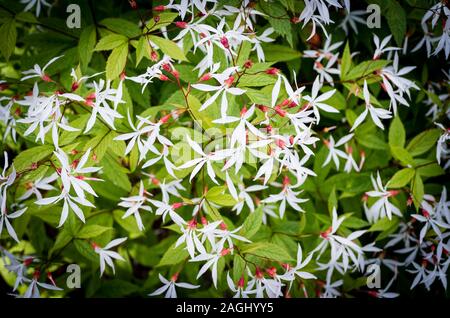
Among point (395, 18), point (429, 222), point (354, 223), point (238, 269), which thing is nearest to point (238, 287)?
point (238, 269)

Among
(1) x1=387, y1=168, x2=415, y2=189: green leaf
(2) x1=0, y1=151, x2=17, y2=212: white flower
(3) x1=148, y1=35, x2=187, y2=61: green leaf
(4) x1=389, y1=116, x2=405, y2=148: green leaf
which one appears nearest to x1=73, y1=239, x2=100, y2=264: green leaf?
(2) x1=0, y1=151, x2=17, y2=212: white flower

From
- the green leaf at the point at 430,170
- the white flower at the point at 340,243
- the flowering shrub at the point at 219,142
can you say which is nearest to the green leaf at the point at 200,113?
the flowering shrub at the point at 219,142

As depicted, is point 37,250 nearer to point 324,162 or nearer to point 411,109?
point 324,162

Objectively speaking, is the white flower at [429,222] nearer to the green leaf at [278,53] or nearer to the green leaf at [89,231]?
the green leaf at [278,53]

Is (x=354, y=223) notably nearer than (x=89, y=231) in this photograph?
No

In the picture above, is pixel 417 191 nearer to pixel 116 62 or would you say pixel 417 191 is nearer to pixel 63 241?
pixel 116 62
